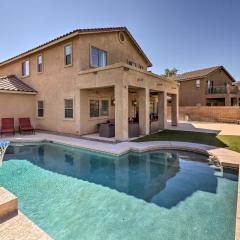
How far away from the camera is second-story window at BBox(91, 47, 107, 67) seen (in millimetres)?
15730

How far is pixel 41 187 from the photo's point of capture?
665cm

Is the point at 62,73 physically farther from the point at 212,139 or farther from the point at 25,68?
the point at 212,139

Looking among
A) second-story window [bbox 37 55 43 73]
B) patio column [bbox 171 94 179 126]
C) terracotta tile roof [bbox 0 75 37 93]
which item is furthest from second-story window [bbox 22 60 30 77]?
patio column [bbox 171 94 179 126]

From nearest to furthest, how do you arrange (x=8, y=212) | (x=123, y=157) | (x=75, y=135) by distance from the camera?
(x=8, y=212), (x=123, y=157), (x=75, y=135)

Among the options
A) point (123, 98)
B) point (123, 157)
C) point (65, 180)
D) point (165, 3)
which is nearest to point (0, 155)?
point (65, 180)

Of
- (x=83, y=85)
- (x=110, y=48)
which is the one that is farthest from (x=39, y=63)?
(x=110, y=48)

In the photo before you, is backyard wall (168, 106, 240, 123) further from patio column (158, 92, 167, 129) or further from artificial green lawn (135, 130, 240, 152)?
artificial green lawn (135, 130, 240, 152)

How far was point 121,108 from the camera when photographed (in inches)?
499

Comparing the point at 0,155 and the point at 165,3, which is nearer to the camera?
the point at 0,155

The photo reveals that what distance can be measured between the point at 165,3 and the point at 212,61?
29513 mm

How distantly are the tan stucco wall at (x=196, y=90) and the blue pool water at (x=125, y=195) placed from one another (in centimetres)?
2681

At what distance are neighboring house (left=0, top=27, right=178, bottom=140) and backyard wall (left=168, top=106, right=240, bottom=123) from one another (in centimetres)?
1024

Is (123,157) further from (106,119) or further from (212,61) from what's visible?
(212,61)

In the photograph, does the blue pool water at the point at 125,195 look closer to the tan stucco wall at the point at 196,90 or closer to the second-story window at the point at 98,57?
the second-story window at the point at 98,57
